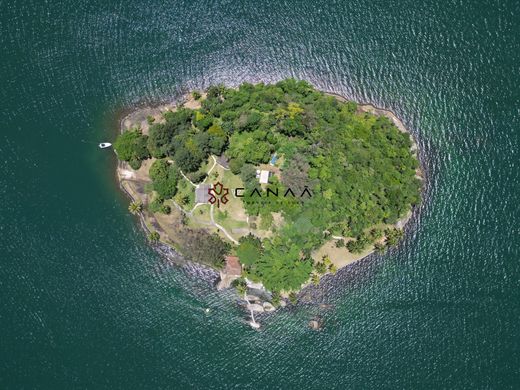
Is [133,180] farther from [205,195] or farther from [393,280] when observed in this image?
[393,280]

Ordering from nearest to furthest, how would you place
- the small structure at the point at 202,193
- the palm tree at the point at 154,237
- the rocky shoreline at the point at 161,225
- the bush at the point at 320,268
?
the small structure at the point at 202,193, the bush at the point at 320,268, the palm tree at the point at 154,237, the rocky shoreline at the point at 161,225

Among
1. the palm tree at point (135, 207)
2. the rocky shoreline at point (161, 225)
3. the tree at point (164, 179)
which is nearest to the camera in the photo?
the tree at point (164, 179)

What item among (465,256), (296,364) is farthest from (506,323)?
(296,364)

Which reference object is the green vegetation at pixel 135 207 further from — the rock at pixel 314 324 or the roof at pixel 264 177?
the rock at pixel 314 324

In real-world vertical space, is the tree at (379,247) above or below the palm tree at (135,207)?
below

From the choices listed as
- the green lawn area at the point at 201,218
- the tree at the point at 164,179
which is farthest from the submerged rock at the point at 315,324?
the tree at the point at 164,179

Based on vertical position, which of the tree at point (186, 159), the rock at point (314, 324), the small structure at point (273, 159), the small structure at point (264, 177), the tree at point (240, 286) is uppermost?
the tree at point (186, 159)

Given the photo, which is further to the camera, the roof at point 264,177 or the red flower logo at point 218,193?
the red flower logo at point 218,193
